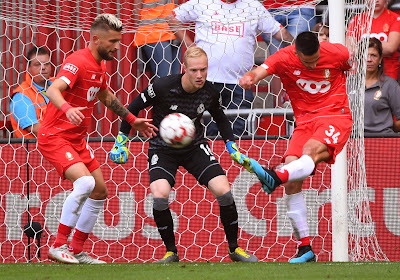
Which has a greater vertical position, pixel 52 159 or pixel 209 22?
pixel 209 22

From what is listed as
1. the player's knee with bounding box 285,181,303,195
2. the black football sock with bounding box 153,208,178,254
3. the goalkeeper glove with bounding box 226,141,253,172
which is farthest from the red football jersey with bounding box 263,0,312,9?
the black football sock with bounding box 153,208,178,254

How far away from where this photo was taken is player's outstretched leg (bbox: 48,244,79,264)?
638 cm

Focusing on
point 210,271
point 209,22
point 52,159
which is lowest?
point 210,271

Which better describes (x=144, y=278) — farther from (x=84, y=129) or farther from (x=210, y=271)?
(x=84, y=129)

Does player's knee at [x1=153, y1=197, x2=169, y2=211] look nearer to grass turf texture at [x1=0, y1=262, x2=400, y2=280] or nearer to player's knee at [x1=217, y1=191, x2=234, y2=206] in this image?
player's knee at [x1=217, y1=191, x2=234, y2=206]

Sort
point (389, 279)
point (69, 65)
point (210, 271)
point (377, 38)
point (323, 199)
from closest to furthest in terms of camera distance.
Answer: point (389, 279) → point (210, 271) → point (69, 65) → point (323, 199) → point (377, 38)

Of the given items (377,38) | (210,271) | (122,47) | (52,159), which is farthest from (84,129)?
(377,38)

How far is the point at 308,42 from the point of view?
647cm

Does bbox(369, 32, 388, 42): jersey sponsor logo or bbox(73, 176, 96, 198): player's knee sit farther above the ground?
bbox(369, 32, 388, 42): jersey sponsor logo

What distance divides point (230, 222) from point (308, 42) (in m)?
1.61

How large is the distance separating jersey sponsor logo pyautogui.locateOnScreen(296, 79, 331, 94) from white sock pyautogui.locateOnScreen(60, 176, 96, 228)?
1880 millimetres

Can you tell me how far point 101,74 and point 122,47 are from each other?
2299mm

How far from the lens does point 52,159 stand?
6539mm

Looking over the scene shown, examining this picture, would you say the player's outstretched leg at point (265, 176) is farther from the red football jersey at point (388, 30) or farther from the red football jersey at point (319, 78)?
the red football jersey at point (388, 30)
